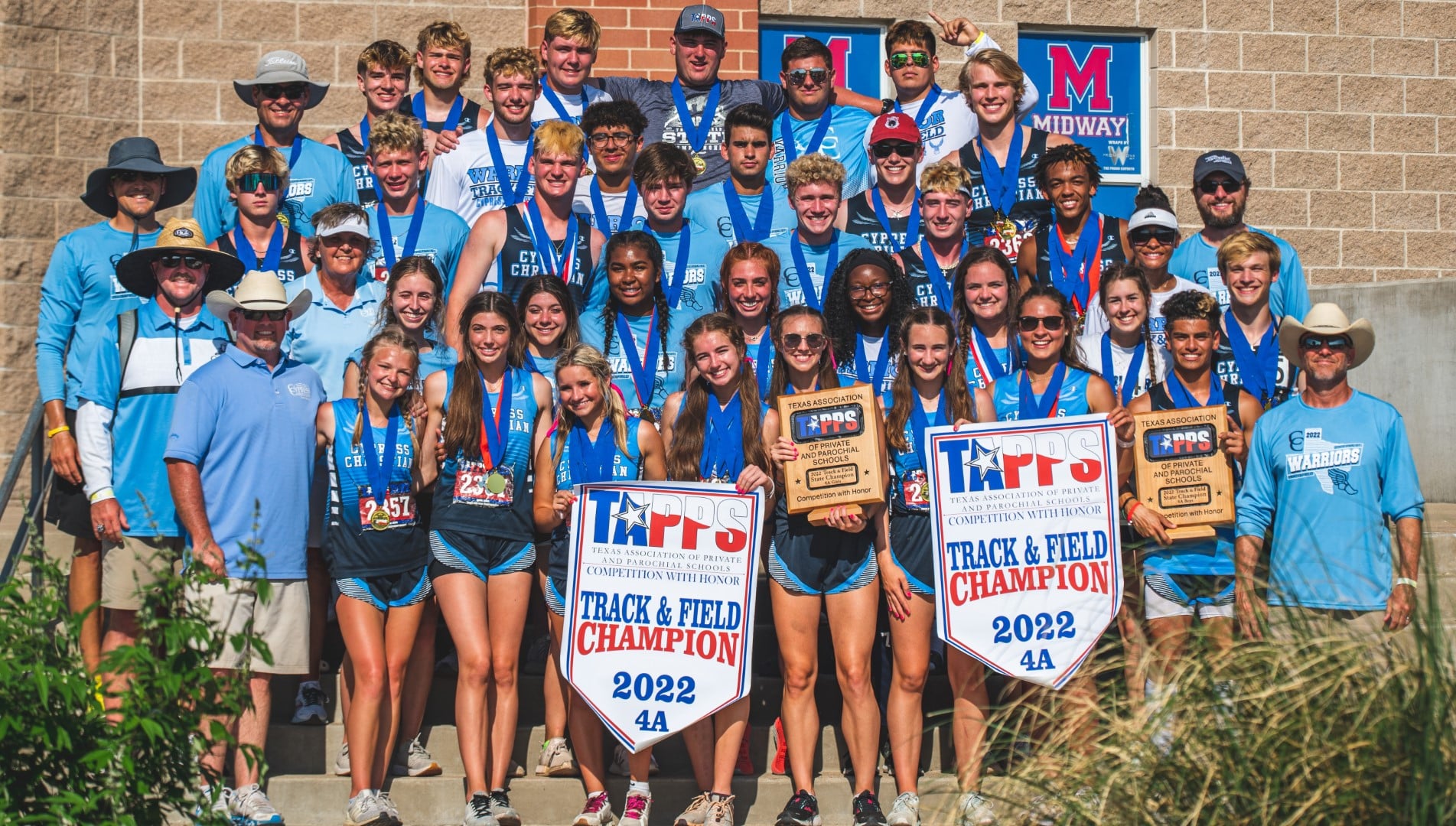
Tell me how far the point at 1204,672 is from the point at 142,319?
490cm

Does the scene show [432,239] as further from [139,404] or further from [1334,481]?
[1334,481]

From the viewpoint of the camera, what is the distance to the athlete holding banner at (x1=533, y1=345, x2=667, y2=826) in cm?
706

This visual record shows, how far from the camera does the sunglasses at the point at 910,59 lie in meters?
9.36

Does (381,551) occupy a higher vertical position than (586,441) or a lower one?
lower

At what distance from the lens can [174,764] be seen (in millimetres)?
4949

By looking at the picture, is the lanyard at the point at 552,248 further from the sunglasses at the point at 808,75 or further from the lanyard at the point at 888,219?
the sunglasses at the point at 808,75

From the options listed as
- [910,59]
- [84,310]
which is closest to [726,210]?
[910,59]

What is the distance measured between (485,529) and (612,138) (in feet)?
8.07

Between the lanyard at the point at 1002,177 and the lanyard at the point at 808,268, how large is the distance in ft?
3.64

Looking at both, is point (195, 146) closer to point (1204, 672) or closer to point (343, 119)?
point (343, 119)

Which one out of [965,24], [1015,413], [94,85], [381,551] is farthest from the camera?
[94,85]

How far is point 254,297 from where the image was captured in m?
7.01

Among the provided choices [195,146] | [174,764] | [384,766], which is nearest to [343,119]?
[195,146]

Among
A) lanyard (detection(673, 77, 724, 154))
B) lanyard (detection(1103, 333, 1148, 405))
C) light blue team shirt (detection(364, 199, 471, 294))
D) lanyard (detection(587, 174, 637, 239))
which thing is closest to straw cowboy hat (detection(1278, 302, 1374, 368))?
lanyard (detection(1103, 333, 1148, 405))
